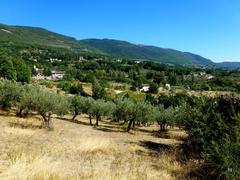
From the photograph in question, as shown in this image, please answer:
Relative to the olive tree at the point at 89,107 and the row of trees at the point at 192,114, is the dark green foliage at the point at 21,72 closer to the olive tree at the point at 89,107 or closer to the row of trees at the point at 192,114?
the row of trees at the point at 192,114

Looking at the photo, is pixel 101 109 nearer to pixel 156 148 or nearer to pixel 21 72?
pixel 156 148

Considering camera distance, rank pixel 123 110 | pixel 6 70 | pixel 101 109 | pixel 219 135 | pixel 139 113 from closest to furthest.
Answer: pixel 219 135 < pixel 139 113 < pixel 123 110 < pixel 101 109 < pixel 6 70

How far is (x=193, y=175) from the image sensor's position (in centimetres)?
1294

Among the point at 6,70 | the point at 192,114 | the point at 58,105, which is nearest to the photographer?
the point at 192,114

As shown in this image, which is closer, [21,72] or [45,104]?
[45,104]

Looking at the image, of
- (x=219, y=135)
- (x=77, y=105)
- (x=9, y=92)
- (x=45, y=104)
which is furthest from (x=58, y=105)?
(x=219, y=135)

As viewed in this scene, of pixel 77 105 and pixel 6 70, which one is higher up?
pixel 6 70

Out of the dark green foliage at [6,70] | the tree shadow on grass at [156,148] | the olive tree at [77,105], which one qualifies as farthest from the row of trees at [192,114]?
the dark green foliage at [6,70]

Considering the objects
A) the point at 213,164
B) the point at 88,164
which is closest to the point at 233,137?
the point at 213,164

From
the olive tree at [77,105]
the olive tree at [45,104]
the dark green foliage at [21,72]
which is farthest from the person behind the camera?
the dark green foliage at [21,72]

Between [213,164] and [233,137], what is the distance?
56.3 inches

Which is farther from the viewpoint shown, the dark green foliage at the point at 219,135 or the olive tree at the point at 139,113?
the olive tree at the point at 139,113

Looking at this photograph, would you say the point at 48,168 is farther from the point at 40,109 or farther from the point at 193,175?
the point at 40,109

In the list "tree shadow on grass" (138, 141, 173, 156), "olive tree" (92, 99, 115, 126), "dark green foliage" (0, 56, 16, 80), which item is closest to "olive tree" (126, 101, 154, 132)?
"olive tree" (92, 99, 115, 126)
